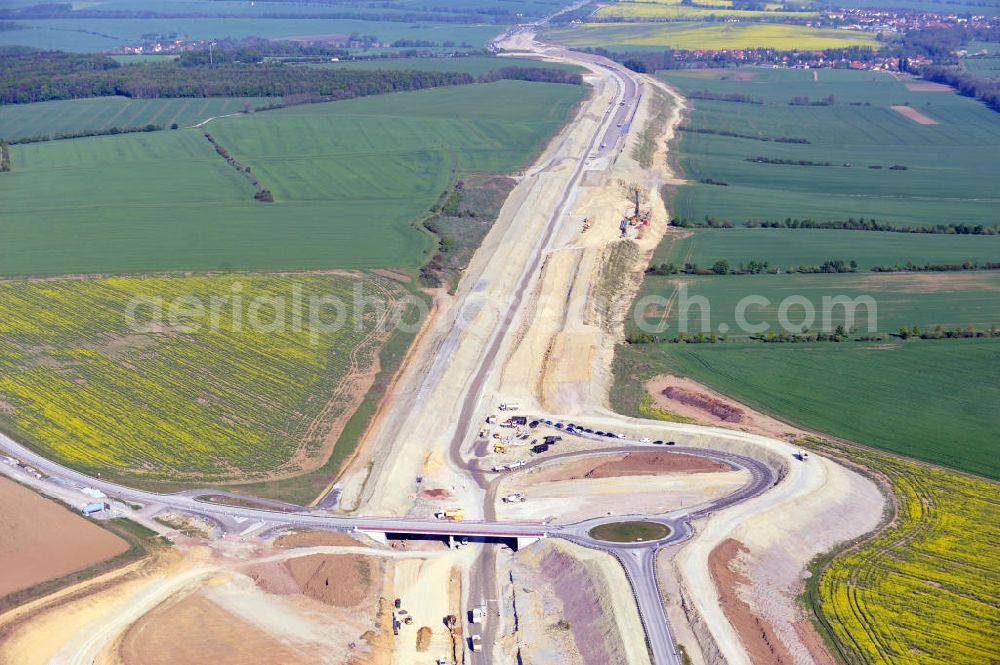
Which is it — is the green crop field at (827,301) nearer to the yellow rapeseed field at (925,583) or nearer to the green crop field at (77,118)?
the yellow rapeseed field at (925,583)

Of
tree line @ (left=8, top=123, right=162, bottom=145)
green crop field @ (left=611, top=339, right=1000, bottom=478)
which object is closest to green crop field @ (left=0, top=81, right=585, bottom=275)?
tree line @ (left=8, top=123, right=162, bottom=145)

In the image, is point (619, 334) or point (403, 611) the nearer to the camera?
point (403, 611)

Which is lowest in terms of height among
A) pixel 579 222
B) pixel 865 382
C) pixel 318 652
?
pixel 318 652

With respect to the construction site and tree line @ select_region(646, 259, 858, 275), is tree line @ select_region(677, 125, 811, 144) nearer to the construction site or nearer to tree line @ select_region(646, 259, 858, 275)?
tree line @ select_region(646, 259, 858, 275)

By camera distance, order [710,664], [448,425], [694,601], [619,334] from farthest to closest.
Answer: [619,334] → [448,425] → [694,601] → [710,664]

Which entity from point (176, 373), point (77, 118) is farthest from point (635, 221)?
point (77, 118)

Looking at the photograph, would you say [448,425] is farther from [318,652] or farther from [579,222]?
[579,222]

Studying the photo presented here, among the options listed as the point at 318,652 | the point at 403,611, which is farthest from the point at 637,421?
the point at 318,652
